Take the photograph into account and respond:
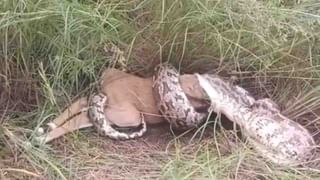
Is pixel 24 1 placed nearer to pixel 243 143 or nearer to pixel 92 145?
pixel 92 145

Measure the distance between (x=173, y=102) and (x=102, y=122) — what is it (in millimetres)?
218

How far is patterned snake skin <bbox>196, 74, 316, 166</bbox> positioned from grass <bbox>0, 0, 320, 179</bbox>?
5 centimetres

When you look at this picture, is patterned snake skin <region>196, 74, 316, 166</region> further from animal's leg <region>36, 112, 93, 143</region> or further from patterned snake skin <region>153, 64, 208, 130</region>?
animal's leg <region>36, 112, 93, 143</region>

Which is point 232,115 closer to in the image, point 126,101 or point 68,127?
point 126,101

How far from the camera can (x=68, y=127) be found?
2.16 m

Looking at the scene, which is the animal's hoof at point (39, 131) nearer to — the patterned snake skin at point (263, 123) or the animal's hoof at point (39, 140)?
the animal's hoof at point (39, 140)

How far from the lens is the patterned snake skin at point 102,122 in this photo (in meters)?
2.18

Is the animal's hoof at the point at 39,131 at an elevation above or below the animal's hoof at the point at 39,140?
above

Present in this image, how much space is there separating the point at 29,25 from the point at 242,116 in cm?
67

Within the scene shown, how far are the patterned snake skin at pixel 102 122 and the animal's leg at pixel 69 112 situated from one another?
26mm

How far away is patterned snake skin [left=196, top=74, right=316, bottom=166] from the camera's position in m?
2.08

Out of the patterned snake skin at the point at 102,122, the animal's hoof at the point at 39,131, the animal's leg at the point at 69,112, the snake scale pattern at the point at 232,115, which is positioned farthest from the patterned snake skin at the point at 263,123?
the animal's hoof at the point at 39,131

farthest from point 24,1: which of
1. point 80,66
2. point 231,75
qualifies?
point 231,75

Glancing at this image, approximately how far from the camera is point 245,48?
7.50 ft
